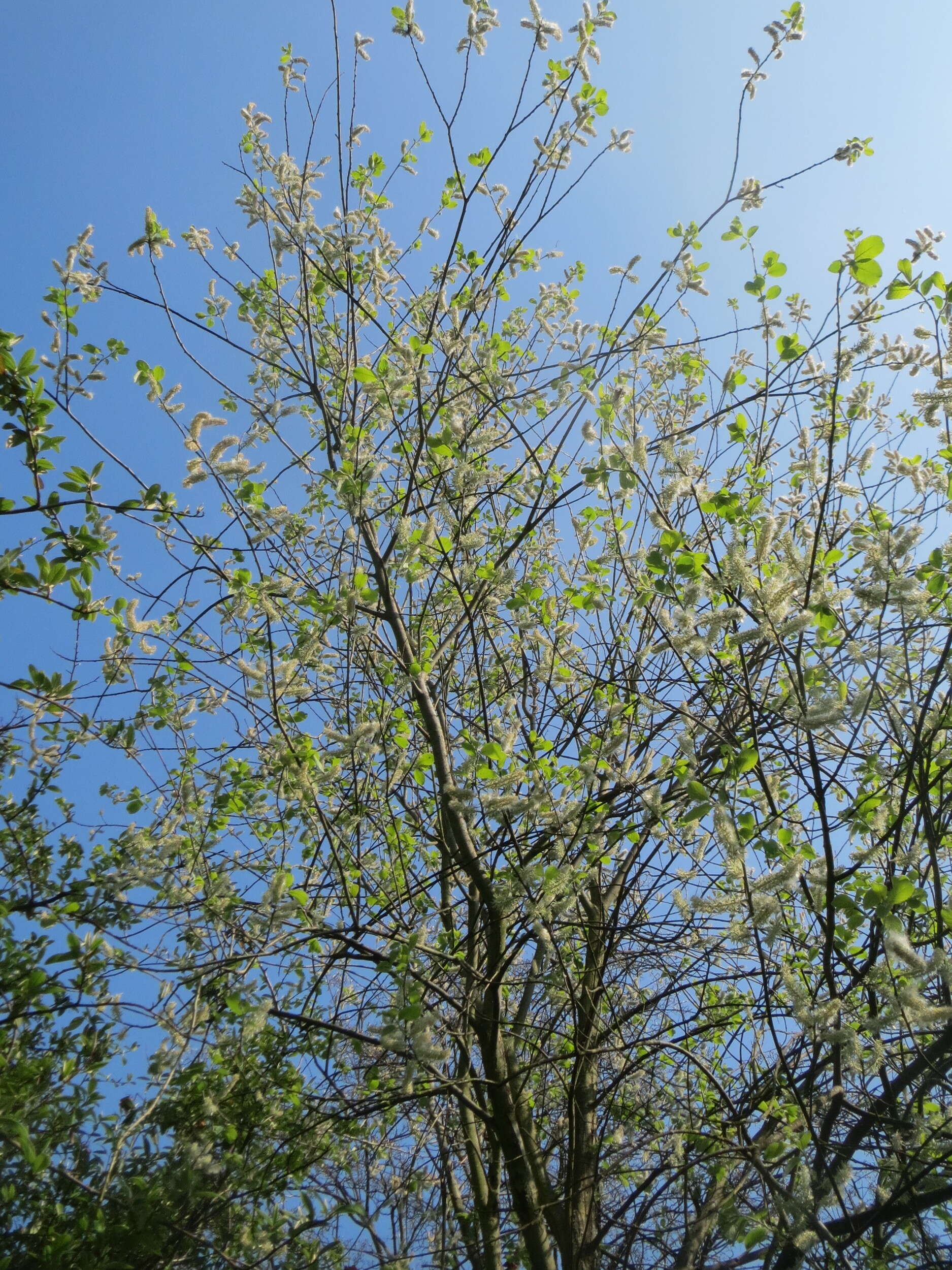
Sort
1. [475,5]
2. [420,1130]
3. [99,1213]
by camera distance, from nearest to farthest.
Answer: [99,1213]
[475,5]
[420,1130]

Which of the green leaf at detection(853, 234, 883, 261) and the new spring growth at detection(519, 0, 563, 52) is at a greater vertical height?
the new spring growth at detection(519, 0, 563, 52)

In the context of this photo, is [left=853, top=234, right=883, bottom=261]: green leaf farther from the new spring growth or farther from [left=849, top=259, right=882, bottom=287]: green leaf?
the new spring growth

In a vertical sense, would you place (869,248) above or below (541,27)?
below

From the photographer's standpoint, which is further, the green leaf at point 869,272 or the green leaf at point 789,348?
the green leaf at point 789,348

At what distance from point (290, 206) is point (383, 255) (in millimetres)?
481

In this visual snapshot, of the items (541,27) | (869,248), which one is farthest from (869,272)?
(541,27)

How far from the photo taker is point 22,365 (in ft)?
8.13

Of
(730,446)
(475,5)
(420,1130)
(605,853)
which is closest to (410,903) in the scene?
(605,853)

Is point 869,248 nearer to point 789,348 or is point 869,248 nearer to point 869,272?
point 869,272

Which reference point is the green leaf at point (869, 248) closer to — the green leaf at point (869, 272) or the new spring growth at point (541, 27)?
the green leaf at point (869, 272)

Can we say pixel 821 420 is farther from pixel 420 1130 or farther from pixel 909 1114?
pixel 420 1130

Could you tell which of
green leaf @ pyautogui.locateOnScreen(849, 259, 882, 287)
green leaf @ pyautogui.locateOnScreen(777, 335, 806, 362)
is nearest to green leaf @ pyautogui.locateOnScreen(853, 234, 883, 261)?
green leaf @ pyautogui.locateOnScreen(849, 259, 882, 287)

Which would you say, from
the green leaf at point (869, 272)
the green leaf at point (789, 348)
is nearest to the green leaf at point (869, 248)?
the green leaf at point (869, 272)

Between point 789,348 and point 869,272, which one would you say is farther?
point 789,348
